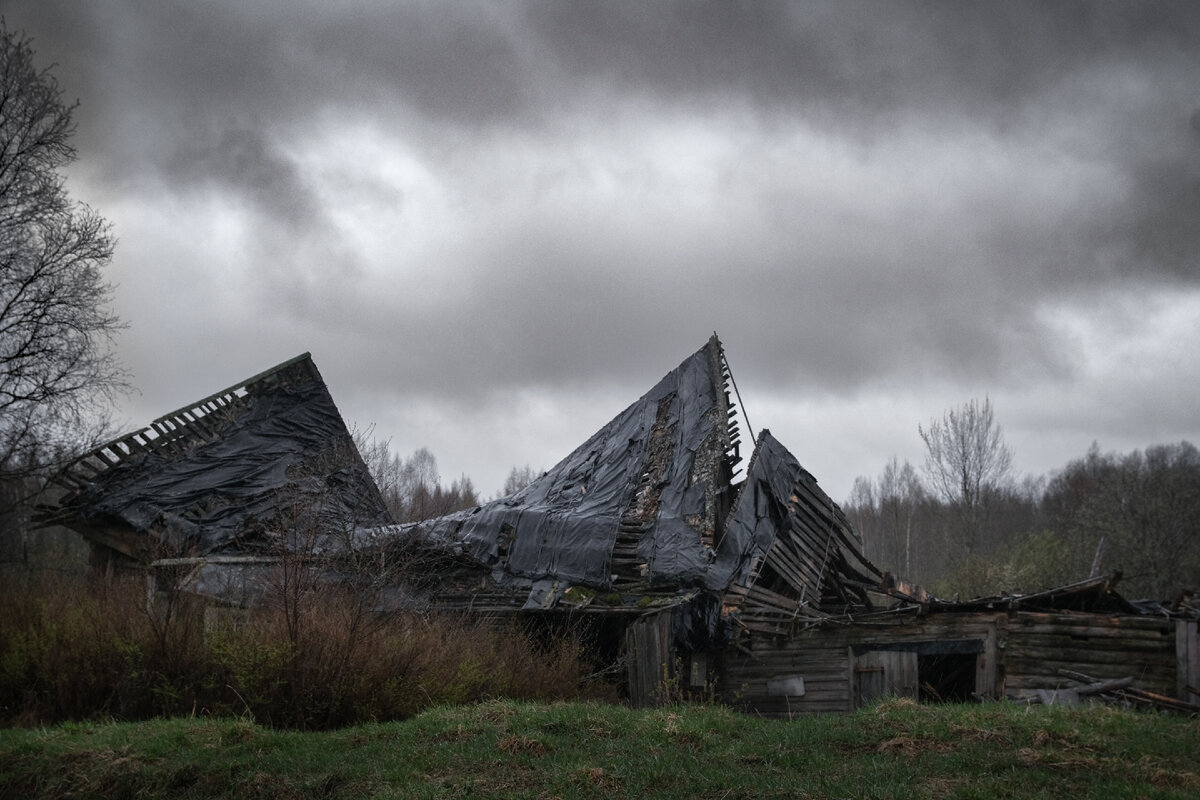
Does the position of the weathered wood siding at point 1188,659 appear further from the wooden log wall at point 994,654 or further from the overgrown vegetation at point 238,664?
the overgrown vegetation at point 238,664

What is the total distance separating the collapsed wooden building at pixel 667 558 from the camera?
16.2 meters

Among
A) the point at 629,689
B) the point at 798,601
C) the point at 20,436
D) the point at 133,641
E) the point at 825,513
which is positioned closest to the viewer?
the point at 133,641

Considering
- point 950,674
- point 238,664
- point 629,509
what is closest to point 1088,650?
point 950,674

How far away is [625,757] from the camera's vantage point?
8586mm

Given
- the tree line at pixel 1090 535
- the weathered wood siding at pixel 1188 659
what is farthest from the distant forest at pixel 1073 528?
the weathered wood siding at pixel 1188 659

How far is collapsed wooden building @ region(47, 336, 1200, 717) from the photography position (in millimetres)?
16172

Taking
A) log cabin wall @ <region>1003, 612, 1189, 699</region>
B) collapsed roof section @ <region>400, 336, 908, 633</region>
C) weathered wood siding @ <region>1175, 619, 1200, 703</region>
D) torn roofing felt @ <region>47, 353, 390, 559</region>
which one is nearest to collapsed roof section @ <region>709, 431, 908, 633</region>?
collapsed roof section @ <region>400, 336, 908, 633</region>

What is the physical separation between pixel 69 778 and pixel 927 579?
5928cm

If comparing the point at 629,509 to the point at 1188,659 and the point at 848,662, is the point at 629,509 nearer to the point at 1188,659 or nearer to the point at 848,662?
the point at 848,662

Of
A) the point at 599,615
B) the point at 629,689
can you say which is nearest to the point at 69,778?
the point at 629,689

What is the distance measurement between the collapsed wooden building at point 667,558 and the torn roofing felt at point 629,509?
0.05m

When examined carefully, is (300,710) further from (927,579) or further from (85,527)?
(927,579)

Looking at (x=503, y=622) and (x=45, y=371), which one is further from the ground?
(x=45, y=371)

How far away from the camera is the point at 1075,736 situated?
8758mm
